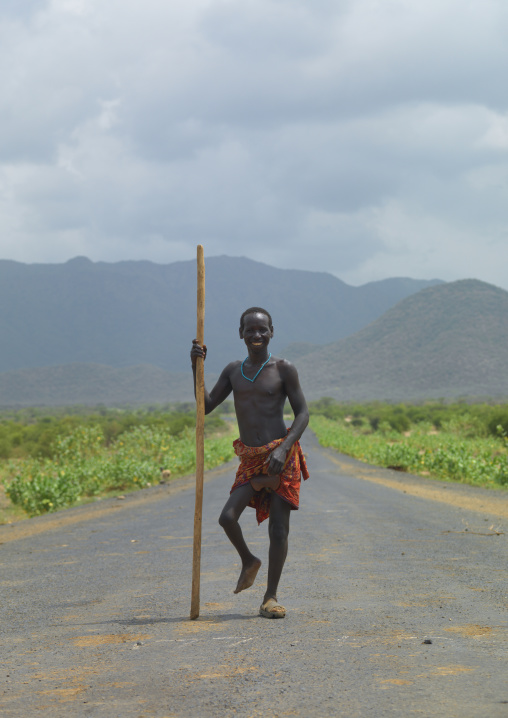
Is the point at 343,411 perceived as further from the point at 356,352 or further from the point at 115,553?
the point at 115,553

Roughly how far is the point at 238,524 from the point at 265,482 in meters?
0.38

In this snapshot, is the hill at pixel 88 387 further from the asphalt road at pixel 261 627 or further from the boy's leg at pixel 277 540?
the boy's leg at pixel 277 540

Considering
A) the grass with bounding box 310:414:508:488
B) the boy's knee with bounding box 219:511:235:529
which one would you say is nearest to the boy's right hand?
the boy's knee with bounding box 219:511:235:529

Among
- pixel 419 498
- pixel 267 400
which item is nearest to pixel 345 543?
pixel 267 400

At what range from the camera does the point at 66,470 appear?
797 inches

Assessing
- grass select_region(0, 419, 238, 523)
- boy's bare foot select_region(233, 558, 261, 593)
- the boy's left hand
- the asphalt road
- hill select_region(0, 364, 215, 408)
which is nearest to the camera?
the asphalt road

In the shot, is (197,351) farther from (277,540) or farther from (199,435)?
(277,540)

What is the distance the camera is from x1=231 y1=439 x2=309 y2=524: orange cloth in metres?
5.42

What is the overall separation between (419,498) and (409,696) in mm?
→ 13395

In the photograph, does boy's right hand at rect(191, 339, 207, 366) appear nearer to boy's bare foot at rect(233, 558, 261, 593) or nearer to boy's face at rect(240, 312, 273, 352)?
boy's face at rect(240, 312, 273, 352)

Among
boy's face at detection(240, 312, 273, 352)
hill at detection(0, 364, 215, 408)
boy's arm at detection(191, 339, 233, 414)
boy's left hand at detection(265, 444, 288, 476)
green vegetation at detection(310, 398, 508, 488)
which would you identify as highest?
boy's face at detection(240, 312, 273, 352)

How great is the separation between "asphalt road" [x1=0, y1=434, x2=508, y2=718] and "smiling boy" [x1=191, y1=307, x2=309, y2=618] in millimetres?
423

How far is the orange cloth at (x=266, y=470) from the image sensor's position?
5422mm

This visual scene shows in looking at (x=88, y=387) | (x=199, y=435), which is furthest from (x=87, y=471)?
(x=88, y=387)
